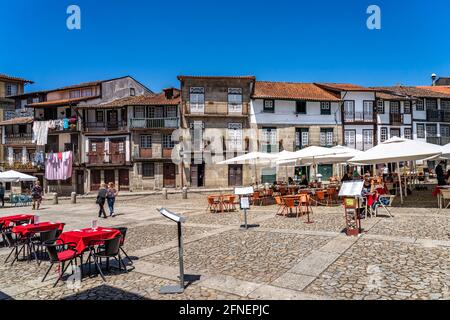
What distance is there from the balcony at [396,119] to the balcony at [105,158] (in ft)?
94.4

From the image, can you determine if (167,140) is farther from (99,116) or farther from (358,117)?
(358,117)

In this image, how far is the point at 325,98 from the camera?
3291 cm

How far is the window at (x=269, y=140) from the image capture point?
31984 millimetres

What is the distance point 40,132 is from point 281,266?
115 ft

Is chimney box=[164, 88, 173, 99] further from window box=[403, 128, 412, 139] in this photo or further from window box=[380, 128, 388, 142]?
window box=[403, 128, 412, 139]

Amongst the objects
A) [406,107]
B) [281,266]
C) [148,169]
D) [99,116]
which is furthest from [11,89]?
[406,107]

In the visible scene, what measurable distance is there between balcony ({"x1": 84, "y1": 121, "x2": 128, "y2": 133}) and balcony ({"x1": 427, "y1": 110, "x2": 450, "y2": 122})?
110ft

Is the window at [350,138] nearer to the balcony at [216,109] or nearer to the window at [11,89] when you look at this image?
the balcony at [216,109]

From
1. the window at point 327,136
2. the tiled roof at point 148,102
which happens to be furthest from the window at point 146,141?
the window at point 327,136

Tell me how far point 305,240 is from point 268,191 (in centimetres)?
902

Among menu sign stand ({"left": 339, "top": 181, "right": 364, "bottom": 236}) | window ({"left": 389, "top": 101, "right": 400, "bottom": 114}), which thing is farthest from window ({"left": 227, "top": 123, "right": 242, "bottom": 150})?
menu sign stand ({"left": 339, "top": 181, "right": 364, "bottom": 236})

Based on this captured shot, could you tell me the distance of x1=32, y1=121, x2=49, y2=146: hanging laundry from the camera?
33.6 m

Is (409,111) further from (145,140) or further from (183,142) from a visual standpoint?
(145,140)

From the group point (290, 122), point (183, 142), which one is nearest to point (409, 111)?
point (290, 122)
